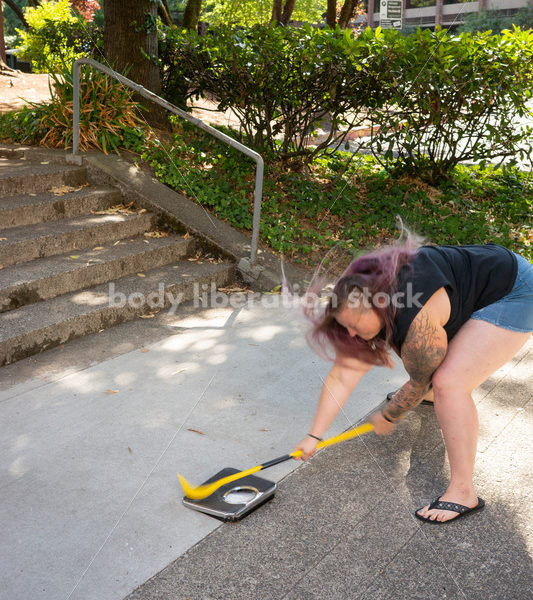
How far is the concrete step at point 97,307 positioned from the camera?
3797 mm

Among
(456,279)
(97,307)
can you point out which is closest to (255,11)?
(97,307)

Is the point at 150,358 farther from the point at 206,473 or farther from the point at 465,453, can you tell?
the point at 465,453

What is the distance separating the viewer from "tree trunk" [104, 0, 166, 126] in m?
6.76

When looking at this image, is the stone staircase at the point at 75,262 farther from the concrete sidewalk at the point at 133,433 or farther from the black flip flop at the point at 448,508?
the black flip flop at the point at 448,508

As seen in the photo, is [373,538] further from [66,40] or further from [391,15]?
[66,40]

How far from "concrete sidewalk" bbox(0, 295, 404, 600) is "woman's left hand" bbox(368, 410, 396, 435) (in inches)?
9.5

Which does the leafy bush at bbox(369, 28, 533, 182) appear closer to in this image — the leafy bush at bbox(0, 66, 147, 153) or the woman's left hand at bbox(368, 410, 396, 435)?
the leafy bush at bbox(0, 66, 147, 153)

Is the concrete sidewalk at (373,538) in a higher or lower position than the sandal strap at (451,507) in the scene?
lower

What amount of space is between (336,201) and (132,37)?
297 centimetres

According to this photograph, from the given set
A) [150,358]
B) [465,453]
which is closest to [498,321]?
[465,453]

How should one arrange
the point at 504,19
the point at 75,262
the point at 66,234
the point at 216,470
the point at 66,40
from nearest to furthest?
the point at 216,470 → the point at 75,262 → the point at 66,234 → the point at 66,40 → the point at 504,19

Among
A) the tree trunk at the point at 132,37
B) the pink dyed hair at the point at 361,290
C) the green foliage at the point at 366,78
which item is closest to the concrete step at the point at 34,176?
the tree trunk at the point at 132,37

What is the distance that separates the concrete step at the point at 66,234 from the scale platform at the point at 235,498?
9.02ft

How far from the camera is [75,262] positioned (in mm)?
4672
